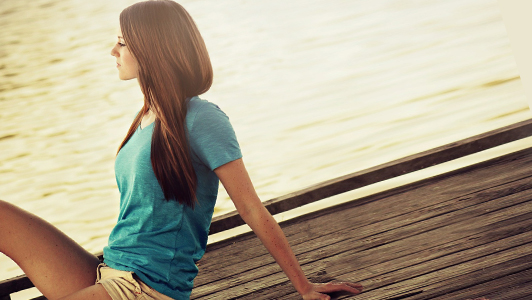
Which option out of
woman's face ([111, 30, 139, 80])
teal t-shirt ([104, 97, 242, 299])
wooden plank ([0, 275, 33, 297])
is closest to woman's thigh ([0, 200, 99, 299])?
teal t-shirt ([104, 97, 242, 299])

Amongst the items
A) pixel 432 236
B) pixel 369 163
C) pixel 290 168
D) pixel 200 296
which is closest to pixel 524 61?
pixel 432 236

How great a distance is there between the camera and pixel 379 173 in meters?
2.98

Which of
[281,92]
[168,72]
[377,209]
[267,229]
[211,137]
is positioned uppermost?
[168,72]

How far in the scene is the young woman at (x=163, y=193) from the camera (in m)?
1.52

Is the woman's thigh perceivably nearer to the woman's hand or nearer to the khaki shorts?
the khaki shorts

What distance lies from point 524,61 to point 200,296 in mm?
2180

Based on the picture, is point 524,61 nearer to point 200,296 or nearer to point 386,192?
point 386,192

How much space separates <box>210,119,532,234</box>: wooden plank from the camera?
2859 millimetres

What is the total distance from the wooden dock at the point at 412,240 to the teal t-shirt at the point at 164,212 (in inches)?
32.8

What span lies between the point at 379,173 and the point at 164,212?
1660 millimetres

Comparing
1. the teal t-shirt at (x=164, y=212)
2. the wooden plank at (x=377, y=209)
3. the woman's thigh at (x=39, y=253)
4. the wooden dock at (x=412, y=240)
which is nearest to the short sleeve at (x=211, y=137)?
the teal t-shirt at (x=164, y=212)

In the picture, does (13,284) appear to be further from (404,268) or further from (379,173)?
(379,173)

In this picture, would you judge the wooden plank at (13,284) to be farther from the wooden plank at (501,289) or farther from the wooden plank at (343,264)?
the wooden plank at (501,289)

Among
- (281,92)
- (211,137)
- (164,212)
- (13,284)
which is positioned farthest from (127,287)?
(281,92)
